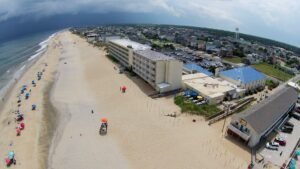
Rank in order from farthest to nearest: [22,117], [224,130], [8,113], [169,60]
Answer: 1. [169,60]
2. [8,113]
3. [22,117]
4. [224,130]

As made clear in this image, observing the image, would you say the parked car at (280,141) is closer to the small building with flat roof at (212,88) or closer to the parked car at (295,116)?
the parked car at (295,116)

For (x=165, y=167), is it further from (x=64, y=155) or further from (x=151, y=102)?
(x=151, y=102)

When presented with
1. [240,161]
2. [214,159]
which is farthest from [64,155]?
[240,161]

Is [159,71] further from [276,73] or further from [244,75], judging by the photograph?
[276,73]

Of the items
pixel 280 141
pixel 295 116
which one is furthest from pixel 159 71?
pixel 295 116

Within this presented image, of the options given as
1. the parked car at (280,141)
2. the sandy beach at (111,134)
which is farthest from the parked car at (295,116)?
the sandy beach at (111,134)
